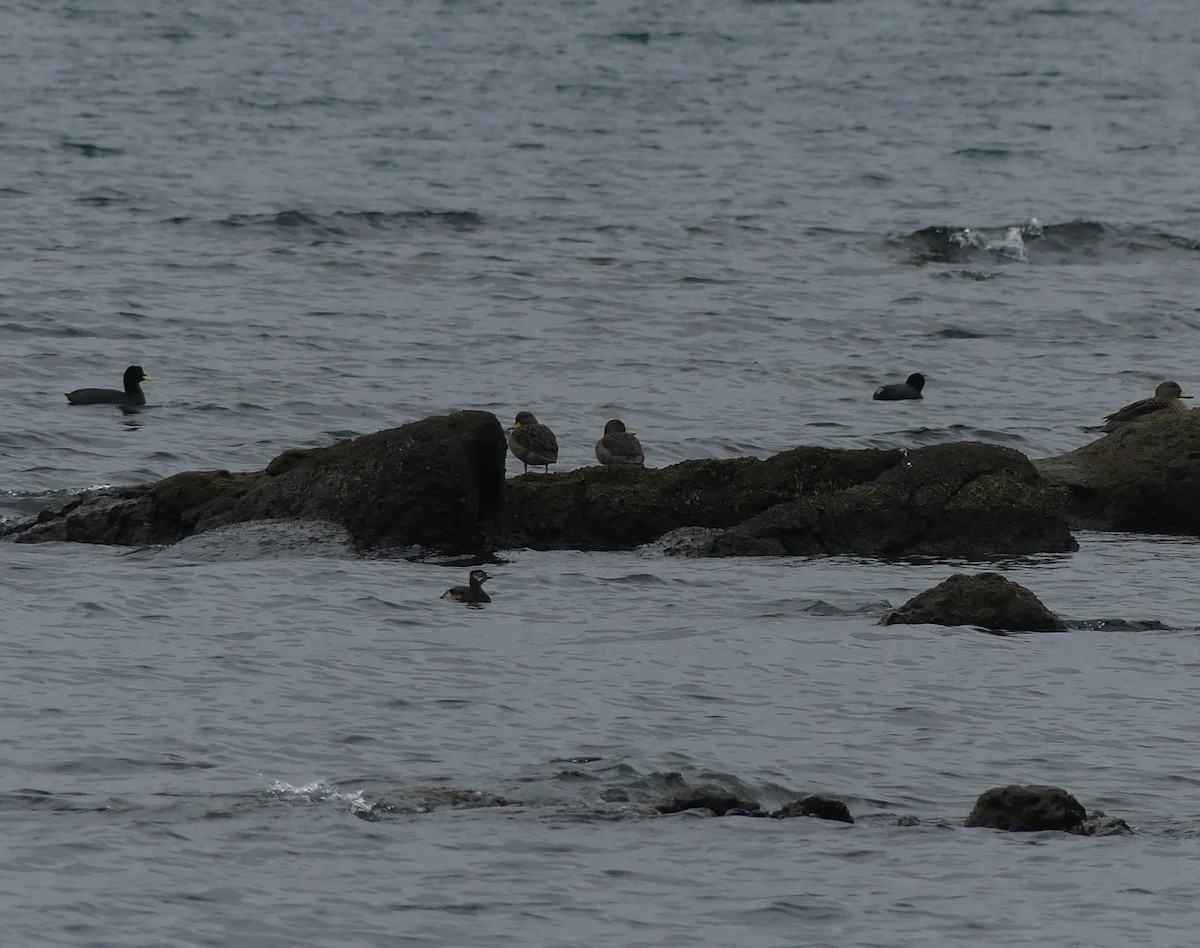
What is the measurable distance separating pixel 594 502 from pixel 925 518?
103 inches

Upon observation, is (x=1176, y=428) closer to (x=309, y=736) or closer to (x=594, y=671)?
(x=594, y=671)

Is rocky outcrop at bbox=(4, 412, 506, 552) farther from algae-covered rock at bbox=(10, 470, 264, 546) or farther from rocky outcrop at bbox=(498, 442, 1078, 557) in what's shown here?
rocky outcrop at bbox=(498, 442, 1078, 557)

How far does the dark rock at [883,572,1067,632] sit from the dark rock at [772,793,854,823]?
3758 mm

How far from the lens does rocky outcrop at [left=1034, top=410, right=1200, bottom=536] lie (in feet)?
55.3

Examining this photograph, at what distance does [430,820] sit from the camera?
9234 mm

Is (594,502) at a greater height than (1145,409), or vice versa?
(1145,409)

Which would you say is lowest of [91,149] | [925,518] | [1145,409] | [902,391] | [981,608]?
[981,608]

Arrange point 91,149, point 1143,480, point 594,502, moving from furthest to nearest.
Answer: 1. point 91,149
2. point 1143,480
3. point 594,502

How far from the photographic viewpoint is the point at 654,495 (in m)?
16.0

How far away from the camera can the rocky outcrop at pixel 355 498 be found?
15.3m

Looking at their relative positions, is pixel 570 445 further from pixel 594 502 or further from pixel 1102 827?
→ pixel 1102 827

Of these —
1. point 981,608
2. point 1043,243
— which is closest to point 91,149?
point 1043,243

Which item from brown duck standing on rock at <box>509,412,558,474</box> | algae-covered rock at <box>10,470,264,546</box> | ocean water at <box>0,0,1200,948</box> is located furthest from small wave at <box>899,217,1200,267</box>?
algae-covered rock at <box>10,470,264,546</box>

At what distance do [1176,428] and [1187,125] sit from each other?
118 ft
